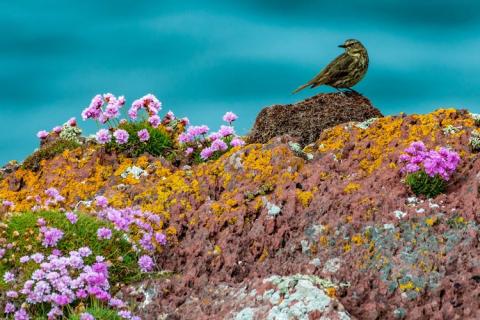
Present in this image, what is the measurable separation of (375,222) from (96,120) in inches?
286

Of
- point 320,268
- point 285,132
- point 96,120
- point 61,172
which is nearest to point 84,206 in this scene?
point 61,172

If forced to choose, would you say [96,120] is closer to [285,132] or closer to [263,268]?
[285,132]

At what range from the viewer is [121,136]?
12938 mm

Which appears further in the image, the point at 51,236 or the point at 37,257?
the point at 51,236

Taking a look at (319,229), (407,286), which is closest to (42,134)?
(319,229)

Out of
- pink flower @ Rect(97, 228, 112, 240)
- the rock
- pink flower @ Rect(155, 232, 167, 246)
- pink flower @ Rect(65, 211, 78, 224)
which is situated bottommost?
pink flower @ Rect(155, 232, 167, 246)

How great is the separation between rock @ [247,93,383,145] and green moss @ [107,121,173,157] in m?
1.61

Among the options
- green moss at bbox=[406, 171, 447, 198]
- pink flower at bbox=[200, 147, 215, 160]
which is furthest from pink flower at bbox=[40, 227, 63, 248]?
green moss at bbox=[406, 171, 447, 198]

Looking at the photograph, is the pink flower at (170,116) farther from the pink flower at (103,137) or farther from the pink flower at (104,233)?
the pink flower at (104,233)

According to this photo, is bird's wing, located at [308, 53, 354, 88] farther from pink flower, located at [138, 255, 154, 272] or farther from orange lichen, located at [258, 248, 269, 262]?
pink flower, located at [138, 255, 154, 272]

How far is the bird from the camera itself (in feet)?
47.0

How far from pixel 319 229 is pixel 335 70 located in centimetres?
647

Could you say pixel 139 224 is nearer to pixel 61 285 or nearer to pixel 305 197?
pixel 61 285

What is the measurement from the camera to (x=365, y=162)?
32.4ft
